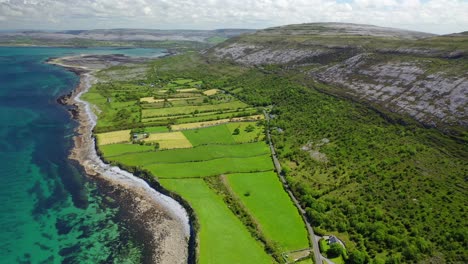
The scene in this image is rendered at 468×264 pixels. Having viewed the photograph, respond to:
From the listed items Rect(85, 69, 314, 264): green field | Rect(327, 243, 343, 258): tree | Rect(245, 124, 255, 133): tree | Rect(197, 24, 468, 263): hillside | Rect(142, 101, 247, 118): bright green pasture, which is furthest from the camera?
Rect(142, 101, 247, 118): bright green pasture

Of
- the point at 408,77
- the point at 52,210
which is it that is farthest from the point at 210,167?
the point at 408,77

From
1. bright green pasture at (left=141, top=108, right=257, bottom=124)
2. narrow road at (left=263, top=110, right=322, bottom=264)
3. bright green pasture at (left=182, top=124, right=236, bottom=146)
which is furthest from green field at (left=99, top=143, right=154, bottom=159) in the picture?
narrow road at (left=263, top=110, right=322, bottom=264)

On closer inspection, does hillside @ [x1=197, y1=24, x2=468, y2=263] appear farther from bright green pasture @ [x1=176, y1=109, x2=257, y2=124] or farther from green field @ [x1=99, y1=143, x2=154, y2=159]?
green field @ [x1=99, y1=143, x2=154, y2=159]

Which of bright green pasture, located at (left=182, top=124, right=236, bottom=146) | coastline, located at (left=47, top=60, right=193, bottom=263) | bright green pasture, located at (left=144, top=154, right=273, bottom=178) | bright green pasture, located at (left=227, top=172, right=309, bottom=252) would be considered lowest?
coastline, located at (left=47, top=60, right=193, bottom=263)

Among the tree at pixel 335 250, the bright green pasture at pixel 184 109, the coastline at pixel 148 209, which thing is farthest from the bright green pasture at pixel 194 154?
the tree at pixel 335 250

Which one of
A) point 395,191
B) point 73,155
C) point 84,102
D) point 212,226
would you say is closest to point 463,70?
point 395,191

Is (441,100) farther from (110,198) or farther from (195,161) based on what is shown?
(110,198)

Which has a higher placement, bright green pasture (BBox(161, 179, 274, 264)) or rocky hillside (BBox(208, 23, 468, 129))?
rocky hillside (BBox(208, 23, 468, 129))

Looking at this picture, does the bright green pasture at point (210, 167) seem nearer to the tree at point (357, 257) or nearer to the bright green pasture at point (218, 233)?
the bright green pasture at point (218, 233)
